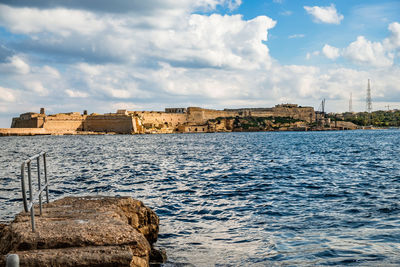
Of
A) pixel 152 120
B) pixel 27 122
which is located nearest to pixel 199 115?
pixel 152 120

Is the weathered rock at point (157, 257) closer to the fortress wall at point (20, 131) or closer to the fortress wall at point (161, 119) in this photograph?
the fortress wall at point (20, 131)

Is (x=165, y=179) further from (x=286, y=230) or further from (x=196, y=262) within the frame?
(x=196, y=262)

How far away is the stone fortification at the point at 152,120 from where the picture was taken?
3669 inches

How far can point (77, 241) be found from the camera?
422 cm

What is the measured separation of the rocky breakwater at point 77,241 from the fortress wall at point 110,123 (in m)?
95.0

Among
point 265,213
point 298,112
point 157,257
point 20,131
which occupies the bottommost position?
point 265,213

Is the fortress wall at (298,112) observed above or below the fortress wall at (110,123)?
above

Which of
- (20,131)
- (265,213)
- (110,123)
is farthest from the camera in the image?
(110,123)

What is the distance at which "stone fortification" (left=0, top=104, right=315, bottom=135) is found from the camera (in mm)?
93188

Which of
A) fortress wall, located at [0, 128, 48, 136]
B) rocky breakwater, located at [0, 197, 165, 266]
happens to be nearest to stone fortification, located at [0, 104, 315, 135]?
fortress wall, located at [0, 128, 48, 136]

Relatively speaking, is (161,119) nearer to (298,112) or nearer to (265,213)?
(298,112)

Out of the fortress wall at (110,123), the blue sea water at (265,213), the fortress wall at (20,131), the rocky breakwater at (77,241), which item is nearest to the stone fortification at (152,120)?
the fortress wall at (110,123)

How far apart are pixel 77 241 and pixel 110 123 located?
99.0 metres

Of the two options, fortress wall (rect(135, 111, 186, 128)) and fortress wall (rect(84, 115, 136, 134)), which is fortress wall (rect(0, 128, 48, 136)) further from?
fortress wall (rect(135, 111, 186, 128))
